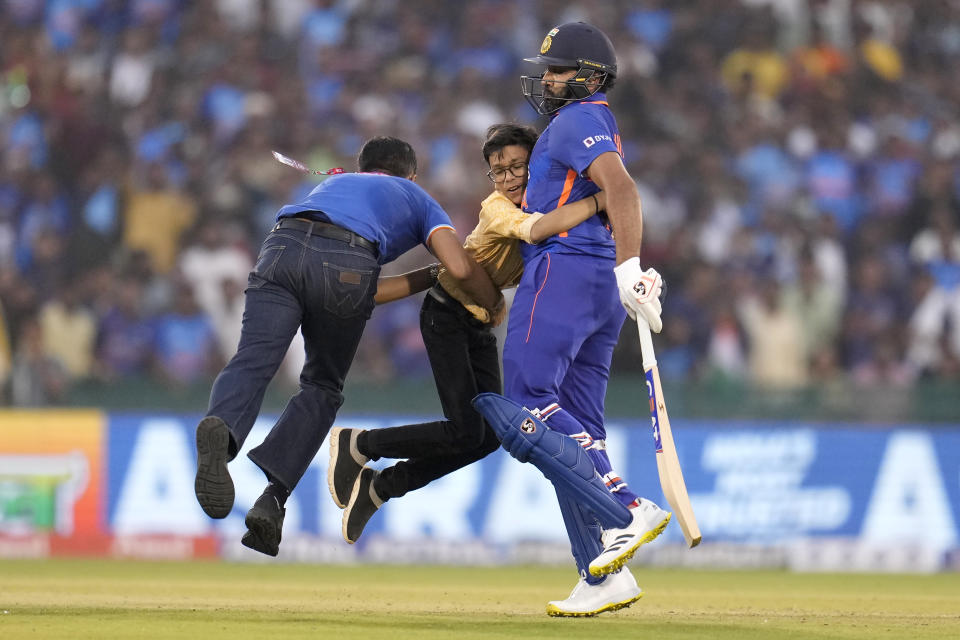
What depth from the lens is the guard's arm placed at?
7.21m

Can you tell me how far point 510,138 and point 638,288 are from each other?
1.23 m

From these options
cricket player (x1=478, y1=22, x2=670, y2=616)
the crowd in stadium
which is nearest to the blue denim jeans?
cricket player (x1=478, y1=22, x2=670, y2=616)

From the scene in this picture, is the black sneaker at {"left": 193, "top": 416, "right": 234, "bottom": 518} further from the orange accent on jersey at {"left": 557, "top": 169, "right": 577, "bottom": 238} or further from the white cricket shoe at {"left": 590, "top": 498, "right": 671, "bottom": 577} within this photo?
the orange accent on jersey at {"left": 557, "top": 169, "right": 577, "bottom": 238}

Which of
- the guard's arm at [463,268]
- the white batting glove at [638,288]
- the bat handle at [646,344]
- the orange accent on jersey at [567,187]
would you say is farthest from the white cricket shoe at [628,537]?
the orange accent on jersey at [567,187]

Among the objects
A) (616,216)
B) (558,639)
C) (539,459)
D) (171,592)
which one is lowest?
(171,592)

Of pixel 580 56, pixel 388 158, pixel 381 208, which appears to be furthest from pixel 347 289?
pixel 580 56

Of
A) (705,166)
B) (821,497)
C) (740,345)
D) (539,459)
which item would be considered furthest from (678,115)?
(539,459)

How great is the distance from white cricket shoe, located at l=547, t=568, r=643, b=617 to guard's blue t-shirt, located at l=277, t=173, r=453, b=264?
184 cm

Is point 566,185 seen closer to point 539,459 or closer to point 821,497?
point 539,459

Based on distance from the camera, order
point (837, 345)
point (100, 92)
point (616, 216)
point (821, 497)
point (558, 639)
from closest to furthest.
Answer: point (558, 639) → point (616, 216) → point (821, 497) → point (837, 345) → point (100, 92)

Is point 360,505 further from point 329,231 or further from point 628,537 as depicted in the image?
point 628,537

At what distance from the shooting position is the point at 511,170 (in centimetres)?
756

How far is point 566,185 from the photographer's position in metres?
7.10

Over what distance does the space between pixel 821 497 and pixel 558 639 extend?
23.8ft
